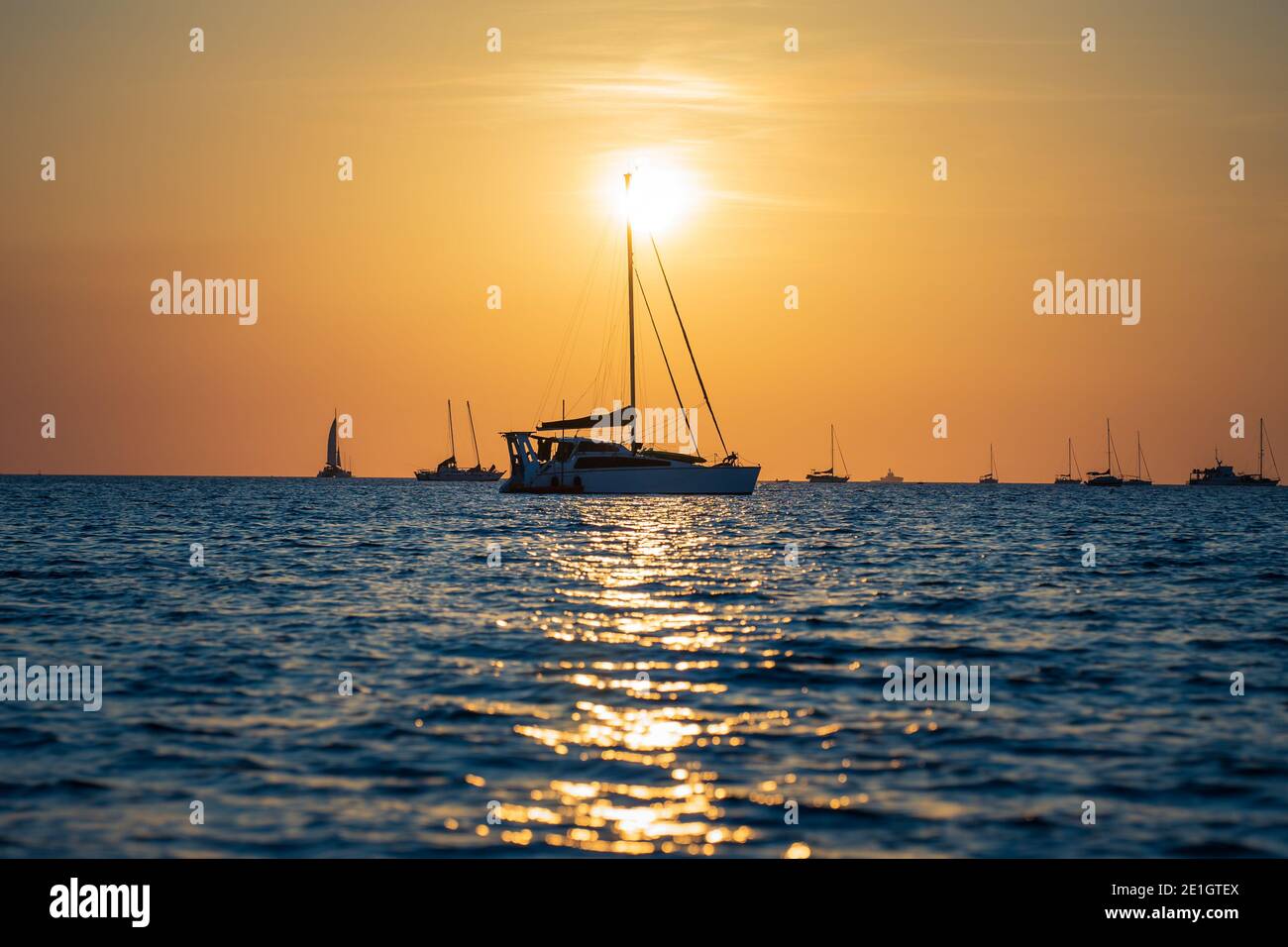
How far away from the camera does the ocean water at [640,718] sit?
10.1 metres

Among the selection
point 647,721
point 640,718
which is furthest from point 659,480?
point 647,721

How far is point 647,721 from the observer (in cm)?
1414

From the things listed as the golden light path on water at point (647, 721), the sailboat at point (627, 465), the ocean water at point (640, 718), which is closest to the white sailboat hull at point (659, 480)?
the sailboat at point (627, 465)

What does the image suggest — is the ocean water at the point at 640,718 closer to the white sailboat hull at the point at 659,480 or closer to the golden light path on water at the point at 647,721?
the golden light path on water at the point at 647,721

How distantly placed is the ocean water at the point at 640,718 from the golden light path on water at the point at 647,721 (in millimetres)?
56

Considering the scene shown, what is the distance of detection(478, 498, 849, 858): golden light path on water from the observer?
998 cm

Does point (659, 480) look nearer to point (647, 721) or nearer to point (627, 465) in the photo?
point (627, 465)

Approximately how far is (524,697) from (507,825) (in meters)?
5.44

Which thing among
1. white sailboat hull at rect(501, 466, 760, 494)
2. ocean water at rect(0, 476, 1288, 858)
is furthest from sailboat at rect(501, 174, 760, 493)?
ocean water at rect(0, 476, 1288, 858)

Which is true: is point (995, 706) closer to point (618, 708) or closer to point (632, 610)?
point (618, 708)

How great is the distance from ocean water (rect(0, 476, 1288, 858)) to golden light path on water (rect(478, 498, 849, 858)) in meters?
0.06

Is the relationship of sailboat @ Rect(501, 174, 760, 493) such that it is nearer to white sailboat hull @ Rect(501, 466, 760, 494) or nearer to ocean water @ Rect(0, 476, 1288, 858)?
white sailboat hull @ Rect(501, 466, 760, 494)
